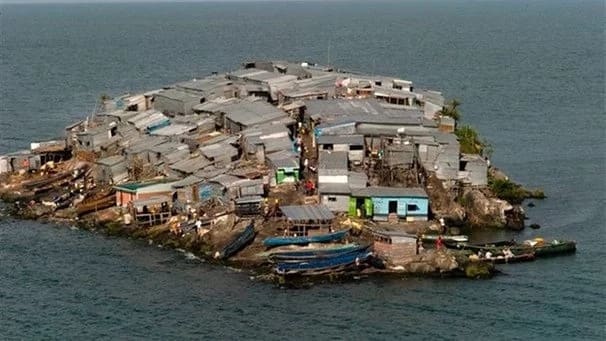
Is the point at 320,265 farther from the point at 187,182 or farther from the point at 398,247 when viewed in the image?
the point at 187,182

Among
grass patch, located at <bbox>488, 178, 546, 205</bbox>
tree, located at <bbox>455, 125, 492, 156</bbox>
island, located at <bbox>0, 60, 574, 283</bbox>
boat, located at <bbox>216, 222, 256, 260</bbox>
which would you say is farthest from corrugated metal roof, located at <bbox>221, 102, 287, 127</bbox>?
grass patch, located at <bbox>488, 178, 546, 205</bbox>

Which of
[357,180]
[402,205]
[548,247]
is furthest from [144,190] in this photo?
[548,247]

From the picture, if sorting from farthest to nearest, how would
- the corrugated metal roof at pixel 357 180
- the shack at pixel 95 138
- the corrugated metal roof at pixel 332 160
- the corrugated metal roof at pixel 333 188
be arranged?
the shack at pixel 95 138
the corrugated metal roof at pixel 332 160
the corrugated metal roof at pixel 357 180
the corrugated metal roof at pixel 333 188

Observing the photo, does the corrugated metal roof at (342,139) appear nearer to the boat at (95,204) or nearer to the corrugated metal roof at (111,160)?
the corrugated metal roof at (111,160)

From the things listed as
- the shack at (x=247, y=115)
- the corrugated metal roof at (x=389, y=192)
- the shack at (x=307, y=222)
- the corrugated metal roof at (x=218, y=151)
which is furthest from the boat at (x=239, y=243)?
the shack at (x=247, y=115)

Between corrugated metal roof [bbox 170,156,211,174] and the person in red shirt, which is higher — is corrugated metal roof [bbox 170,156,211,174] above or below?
above

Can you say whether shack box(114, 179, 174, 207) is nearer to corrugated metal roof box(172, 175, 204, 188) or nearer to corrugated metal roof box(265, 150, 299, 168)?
corrugated metal roof box(172, 175, 204, 188)

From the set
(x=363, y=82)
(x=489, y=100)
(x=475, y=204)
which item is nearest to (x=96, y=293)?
(x=475, y=204)
